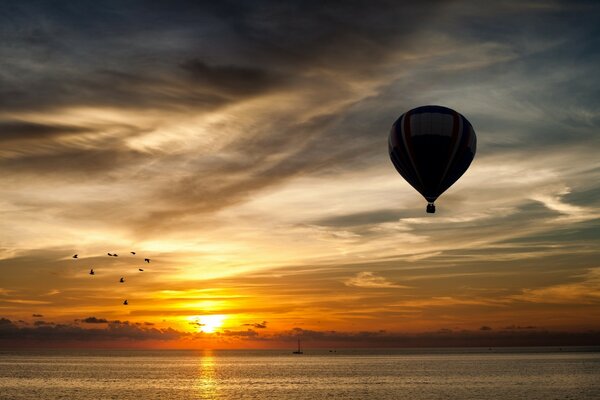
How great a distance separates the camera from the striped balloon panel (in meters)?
71.0

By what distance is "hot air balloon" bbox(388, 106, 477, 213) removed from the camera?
233ft

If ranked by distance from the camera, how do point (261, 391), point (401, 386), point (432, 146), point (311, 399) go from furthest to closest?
point (401, 386)
point (261, 391)
point (311, 399)
point (432, 146)

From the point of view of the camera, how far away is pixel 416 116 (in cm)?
7238

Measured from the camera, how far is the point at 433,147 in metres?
70.9

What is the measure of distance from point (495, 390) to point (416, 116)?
77.7 metres

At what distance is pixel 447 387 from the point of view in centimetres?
13600

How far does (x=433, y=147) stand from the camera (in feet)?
233

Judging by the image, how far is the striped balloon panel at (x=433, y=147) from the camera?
71000 millimetres

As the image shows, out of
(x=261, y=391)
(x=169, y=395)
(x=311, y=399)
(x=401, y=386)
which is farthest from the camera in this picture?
(x=401, y=386)

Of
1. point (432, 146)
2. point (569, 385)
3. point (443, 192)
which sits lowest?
point (569, 385)

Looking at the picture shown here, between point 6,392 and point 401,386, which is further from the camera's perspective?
point 401,386

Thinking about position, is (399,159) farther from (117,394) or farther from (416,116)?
(117,394)

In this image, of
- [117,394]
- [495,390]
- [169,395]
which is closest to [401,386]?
[495,390]

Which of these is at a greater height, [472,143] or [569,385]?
[472,143]
